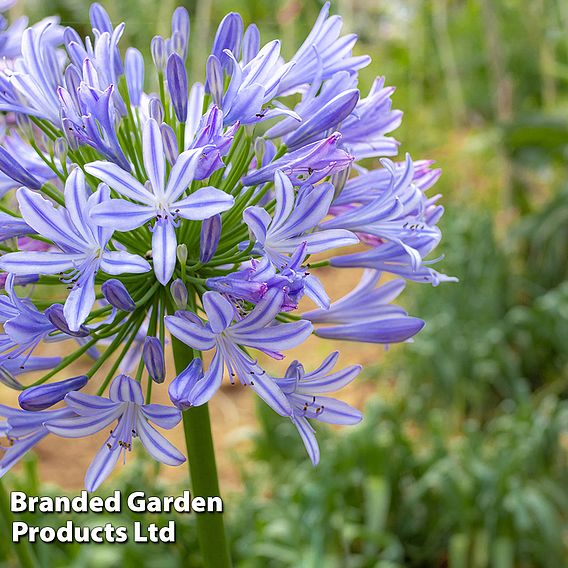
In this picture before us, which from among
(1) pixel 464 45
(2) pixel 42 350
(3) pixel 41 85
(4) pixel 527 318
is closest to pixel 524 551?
(4) pixel 527 318

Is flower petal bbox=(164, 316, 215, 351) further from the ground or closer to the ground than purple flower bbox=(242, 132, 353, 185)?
closer to the ground

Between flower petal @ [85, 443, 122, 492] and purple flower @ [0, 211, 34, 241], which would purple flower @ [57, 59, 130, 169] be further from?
flower petal @ [85, 443, 122, 492]

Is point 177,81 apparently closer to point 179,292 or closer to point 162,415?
point 179,292

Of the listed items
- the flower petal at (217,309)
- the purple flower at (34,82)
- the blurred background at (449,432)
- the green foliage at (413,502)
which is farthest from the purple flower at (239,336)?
the green foliage at (413,502)

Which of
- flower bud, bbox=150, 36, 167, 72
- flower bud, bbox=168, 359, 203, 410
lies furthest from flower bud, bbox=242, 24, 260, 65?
flower bud, bbox=168, 359, 203, 410

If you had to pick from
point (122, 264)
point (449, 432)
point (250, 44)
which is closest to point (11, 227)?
point (122, 264)

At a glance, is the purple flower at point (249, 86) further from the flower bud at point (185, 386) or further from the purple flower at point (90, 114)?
the flower bud at point (185, 386)
